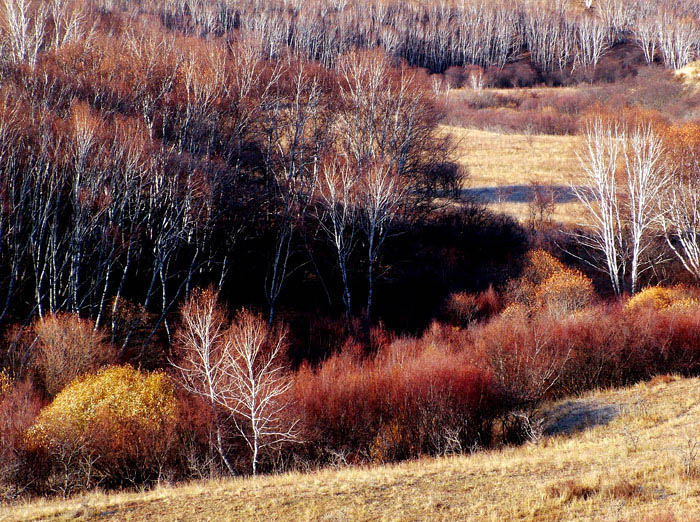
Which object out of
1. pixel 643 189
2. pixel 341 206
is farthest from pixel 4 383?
pixel 643 189

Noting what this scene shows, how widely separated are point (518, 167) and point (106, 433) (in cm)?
5449

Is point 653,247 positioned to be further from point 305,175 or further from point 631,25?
point 631,25

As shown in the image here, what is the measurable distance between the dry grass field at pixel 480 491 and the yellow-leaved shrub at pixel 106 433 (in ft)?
12.3

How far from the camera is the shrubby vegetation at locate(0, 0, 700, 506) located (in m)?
21.4

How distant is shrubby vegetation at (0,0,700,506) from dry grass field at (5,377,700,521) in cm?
379

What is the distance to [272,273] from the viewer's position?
40.3m

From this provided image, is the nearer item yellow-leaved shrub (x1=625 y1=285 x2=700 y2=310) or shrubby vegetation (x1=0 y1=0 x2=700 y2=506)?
shrubby vegetation (x1=0 y1=0 x2=700 y2=506)

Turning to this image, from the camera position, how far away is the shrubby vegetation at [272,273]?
21438 mm

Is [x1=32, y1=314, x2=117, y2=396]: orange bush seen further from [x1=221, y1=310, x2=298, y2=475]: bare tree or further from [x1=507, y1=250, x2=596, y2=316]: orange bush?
[x1=507, y1=250, x2=596, y2=316]: orange bush

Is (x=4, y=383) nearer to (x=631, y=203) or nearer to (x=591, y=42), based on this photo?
(x=631, y=203)

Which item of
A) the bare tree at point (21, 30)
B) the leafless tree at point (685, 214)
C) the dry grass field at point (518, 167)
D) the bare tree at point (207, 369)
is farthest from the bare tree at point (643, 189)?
the bare tree at point (21, 30)

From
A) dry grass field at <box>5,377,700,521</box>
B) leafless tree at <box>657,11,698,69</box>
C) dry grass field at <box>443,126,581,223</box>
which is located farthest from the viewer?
leafless tree at <box>657,11,698,69</box>

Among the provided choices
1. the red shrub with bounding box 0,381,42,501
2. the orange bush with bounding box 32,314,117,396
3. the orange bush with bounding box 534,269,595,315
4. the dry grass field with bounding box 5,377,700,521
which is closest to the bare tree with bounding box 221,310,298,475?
the dry grass field with bounding box 5,377,700,521

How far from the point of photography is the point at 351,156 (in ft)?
153
